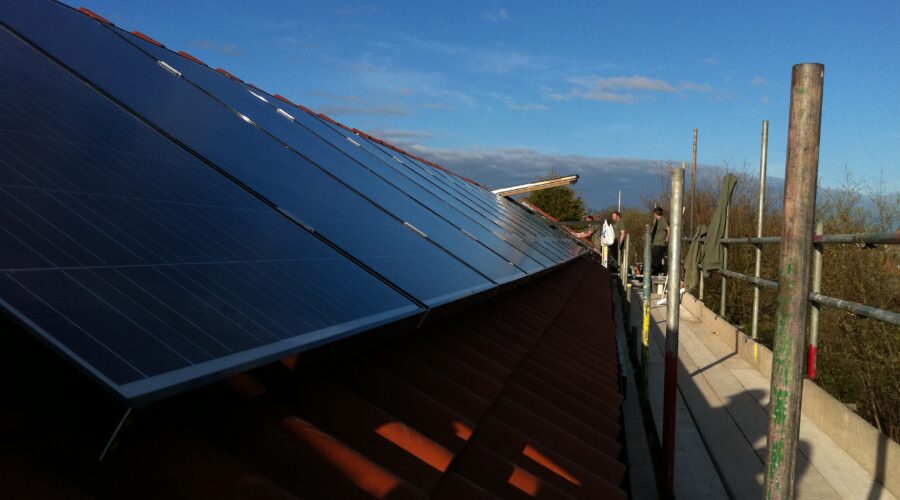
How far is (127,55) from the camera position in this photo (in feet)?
15.6

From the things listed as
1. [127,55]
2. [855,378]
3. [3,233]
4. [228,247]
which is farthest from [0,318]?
[855,378]

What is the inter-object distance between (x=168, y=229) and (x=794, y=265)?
212 cm

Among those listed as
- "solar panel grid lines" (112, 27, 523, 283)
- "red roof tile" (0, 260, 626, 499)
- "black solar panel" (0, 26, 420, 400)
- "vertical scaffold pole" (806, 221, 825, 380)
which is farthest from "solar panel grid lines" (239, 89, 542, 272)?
"black solar panel" (0, 26, 420, 400)

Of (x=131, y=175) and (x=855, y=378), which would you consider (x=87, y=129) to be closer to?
(x=131, y=175)

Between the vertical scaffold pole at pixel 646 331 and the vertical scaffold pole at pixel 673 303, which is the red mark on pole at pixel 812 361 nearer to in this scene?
the vertical scaffold pole at pixel 673 303

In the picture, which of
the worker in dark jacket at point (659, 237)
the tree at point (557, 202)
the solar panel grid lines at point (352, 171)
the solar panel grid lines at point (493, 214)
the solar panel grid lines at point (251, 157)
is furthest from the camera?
the tree at point (557, 202)

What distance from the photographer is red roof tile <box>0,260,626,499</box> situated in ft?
5.48

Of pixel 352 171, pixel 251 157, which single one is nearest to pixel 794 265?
pixel 251 157

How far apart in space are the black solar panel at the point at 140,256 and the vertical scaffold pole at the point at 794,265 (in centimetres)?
141

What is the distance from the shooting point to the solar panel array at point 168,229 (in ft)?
5.41

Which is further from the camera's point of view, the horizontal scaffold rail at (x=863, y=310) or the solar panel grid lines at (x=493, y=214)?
the solar panel grid lines at (x=493, y=214)

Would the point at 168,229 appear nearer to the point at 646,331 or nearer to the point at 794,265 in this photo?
the point at 794,265

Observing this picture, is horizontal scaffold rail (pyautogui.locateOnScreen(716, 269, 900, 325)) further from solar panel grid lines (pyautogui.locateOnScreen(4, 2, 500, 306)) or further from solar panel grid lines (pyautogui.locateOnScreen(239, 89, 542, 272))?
solar panel grid lines (pyautogui.locateOnScreen(4, 2, 500, 306))

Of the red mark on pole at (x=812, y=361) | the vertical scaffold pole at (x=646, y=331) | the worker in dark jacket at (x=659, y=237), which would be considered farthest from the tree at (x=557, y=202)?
the red mark on pole at (x=812, y=361)
